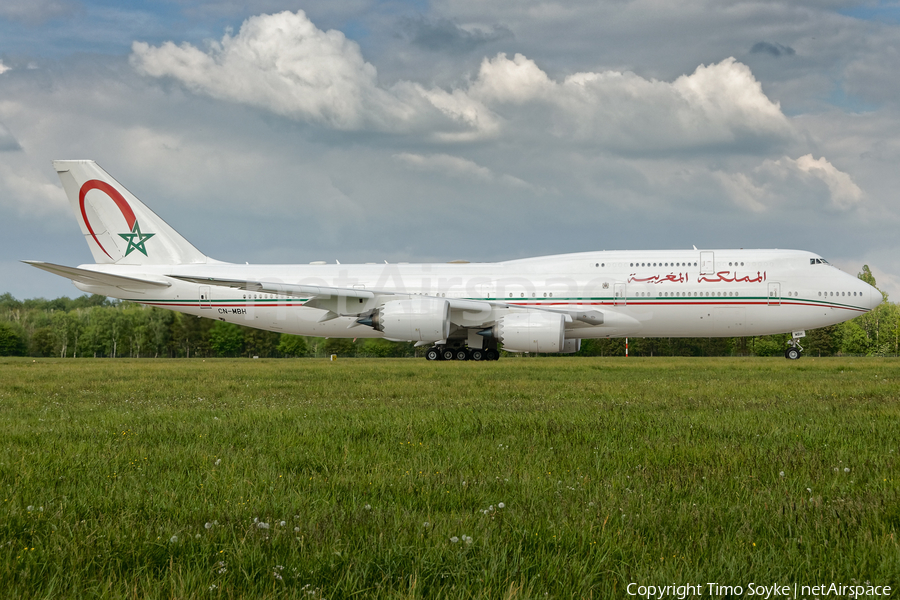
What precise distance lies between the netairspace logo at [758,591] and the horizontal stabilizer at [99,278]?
23.0 meters

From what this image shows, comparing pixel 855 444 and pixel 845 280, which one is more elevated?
pixel 845 280

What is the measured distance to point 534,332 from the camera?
22000mm

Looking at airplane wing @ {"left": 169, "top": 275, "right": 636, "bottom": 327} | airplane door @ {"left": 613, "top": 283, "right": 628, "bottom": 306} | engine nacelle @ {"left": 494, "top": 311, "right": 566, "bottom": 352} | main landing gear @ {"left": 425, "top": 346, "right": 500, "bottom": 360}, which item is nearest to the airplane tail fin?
airplane wing @ {"left": 169, "top": 275, "right": 636, "bottom": 327}

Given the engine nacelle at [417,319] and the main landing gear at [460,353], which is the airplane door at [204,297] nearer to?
the engine nacelle at [417,319]

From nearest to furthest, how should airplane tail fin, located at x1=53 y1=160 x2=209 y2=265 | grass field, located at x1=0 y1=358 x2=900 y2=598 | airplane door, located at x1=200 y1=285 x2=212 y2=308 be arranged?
grass field, located at x1=0 y1=358 x2=900 y2=598 → airplane tail fin, located at x1=53 y1=160 x2=209 y2=265 → airplane door, located at x1=200 y1=285 x2=212 y2=308

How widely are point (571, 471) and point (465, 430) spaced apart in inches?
78.7

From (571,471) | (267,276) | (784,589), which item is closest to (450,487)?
(571,471)

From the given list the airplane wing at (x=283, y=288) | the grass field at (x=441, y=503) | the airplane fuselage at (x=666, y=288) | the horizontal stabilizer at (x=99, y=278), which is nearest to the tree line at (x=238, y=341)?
the horizontal stabilizer at (x=99, y=278)

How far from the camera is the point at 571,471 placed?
4676mm

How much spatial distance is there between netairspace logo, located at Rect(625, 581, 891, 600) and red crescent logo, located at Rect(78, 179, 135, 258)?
2887 centimetres

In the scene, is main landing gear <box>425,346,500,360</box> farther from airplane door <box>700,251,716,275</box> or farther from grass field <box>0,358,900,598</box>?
grass field <box>0,358,900,598</box>

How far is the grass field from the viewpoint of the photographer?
2832 mm

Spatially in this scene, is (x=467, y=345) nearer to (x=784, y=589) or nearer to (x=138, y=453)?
(x=138, y=453)

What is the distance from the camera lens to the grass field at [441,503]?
2.83 m
